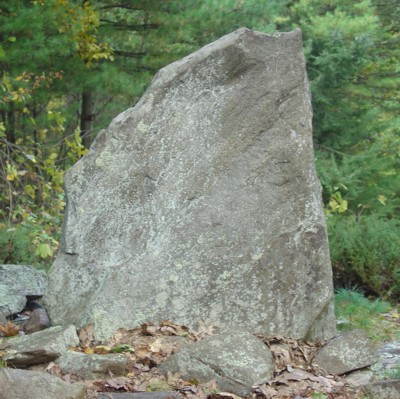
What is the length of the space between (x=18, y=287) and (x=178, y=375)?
7.69ft

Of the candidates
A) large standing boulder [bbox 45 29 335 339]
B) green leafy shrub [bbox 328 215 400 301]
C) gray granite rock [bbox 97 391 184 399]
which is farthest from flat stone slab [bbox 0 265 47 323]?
green leafy shrub [bbox 328 215 400 301]

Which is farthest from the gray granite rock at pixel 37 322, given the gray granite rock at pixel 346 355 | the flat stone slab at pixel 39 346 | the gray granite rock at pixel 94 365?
the gray granite rock at pixel 346 355

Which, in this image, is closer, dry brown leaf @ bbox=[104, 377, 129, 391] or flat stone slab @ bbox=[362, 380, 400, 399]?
dry brown leaf @ bbox=[104, 377, 129, 391]

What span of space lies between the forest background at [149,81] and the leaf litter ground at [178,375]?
1.90 m

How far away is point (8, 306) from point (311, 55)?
10.8 meters

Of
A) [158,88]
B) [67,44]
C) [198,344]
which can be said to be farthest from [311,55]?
[198,344]

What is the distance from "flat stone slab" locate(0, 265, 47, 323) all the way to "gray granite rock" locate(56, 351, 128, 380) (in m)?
1.50

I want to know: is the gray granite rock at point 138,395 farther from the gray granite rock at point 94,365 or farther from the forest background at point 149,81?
the forest background at point 149,81

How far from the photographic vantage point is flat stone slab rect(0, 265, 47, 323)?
5.86 meters

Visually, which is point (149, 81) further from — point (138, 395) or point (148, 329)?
point (138, 395)

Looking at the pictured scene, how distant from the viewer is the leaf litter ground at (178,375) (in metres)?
4.08

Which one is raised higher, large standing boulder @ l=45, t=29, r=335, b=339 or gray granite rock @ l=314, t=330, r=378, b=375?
large standing boulder @ l=45, t=29, r=335, b=339

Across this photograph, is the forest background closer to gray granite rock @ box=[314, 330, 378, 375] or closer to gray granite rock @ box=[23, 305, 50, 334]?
gray granite rock @ box=[23, 305, 50, 334]

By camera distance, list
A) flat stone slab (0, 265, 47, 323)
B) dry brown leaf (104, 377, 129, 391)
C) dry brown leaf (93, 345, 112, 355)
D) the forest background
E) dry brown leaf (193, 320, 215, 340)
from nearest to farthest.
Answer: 1. dry brown leaf (104, 377, 129, 391)
2. dry brown leaf (93, 345, 112, 355)
3. dry brown leaf (193, 320, 215, 340)
4. flat stone slab (0, 265, 47, 323)
5. the forest background
